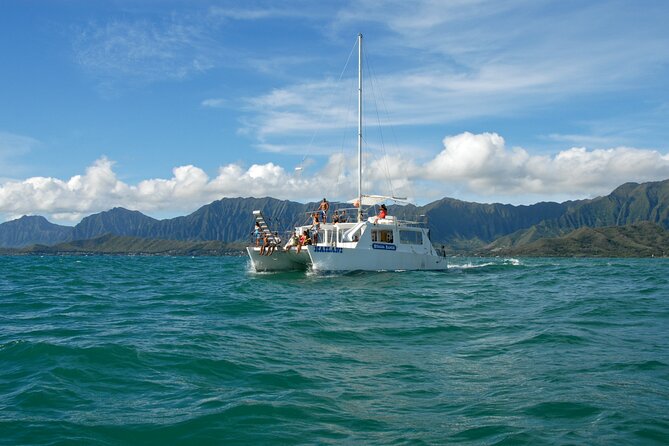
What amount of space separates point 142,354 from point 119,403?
3021 mm

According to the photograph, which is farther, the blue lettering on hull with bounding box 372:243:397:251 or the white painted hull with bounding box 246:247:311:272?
the white painted hull with bounding box 246:247:311:272

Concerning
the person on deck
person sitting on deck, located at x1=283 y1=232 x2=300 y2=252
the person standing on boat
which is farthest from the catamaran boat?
the person on deck

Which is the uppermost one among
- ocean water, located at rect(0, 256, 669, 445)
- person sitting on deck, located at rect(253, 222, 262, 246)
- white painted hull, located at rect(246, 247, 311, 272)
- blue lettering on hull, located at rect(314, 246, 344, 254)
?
person sitting on deck, located at rect(253, 222, 262, 246)

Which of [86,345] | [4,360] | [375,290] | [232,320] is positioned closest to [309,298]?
[375,290]

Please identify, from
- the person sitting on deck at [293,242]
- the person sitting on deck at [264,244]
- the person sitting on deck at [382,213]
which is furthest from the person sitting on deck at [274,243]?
the person sitting on deck at [382,213]

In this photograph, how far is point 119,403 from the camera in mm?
8062

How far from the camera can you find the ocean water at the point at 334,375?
6.99m

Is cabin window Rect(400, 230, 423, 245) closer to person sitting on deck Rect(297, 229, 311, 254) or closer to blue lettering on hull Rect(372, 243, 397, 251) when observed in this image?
blue lettering on hull Rect(372, 243, 397, 251)

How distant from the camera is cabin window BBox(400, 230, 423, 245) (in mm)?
39688

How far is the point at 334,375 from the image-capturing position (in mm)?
9898

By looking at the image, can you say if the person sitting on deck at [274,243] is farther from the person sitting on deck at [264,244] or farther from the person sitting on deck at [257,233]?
the person sitting on deck at [257,233]

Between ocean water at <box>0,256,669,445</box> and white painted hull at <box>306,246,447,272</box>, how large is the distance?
1478cm

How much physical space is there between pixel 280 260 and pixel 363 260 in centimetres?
647

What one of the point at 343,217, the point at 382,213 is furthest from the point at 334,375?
the point at 343,217
